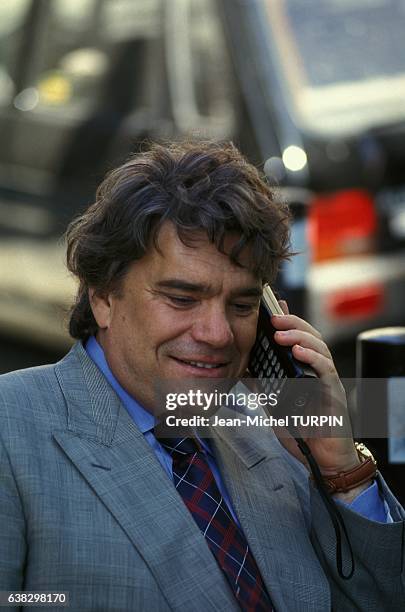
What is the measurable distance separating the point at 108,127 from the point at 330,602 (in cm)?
339

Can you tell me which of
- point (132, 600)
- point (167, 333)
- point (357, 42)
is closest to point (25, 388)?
point (167, 333)

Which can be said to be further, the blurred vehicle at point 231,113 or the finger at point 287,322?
the blurred vehicle at point 231,113

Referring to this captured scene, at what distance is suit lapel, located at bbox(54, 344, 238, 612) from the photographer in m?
2.27

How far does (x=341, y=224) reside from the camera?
5137 mm

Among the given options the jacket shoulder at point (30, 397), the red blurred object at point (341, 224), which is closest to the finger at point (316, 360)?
the jacket shoulder at point (30, 397)

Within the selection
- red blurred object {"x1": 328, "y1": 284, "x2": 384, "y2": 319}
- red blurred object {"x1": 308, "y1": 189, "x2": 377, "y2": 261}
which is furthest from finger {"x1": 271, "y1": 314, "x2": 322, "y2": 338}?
red blurred object {"x1": 328, "y1": 284, "x2": 384, "y2": 319}

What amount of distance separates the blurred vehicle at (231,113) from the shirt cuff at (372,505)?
2.05 meters

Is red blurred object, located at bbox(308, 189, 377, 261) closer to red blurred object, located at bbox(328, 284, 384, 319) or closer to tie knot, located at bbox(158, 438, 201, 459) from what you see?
red blurred object, located at bbox(328, 284, 384, 319)

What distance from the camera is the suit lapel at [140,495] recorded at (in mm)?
2270

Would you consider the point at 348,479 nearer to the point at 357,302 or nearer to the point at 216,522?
the point at 216,522

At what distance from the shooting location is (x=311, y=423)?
264 cm

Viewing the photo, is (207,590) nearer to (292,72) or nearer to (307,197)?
(307,197)

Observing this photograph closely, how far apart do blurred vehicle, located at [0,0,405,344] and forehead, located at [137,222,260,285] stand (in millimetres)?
2092

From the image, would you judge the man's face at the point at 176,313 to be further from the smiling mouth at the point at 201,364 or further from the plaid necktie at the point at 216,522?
the plaid necktie at the point at 216,522
